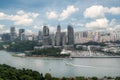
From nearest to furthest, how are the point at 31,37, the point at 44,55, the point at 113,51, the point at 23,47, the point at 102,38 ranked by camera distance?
the point at 44,55, the point at 113,51, the point at 23,47, the point at 102,38, the point at 31,37

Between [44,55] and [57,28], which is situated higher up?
[57,28]

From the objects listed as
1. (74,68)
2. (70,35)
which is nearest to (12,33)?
(70,35)

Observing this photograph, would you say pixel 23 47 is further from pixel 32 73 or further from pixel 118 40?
pixel 32 73

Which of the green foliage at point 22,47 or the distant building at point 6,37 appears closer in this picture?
the green foliage at point 22,47

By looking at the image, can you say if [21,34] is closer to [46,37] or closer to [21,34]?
[21,34]

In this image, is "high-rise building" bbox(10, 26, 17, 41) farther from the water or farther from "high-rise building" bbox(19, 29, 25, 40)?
the water

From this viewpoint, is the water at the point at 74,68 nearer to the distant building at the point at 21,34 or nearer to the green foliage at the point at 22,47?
the green foliage at the point at 22,47

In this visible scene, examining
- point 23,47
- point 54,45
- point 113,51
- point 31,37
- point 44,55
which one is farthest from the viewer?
point 31,37

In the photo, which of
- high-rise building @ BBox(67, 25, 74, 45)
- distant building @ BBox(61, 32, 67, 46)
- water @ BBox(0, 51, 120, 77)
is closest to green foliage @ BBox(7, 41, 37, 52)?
distant building @ BBox(61, 32, 67, 46)

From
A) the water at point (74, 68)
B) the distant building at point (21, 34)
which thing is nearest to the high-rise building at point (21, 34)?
the distant building at point (21, 34)

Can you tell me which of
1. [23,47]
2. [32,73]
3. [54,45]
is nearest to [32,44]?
[23,47]

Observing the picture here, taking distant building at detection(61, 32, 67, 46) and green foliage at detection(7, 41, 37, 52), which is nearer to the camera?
distant building at detection(61, 32, 67, 46)
